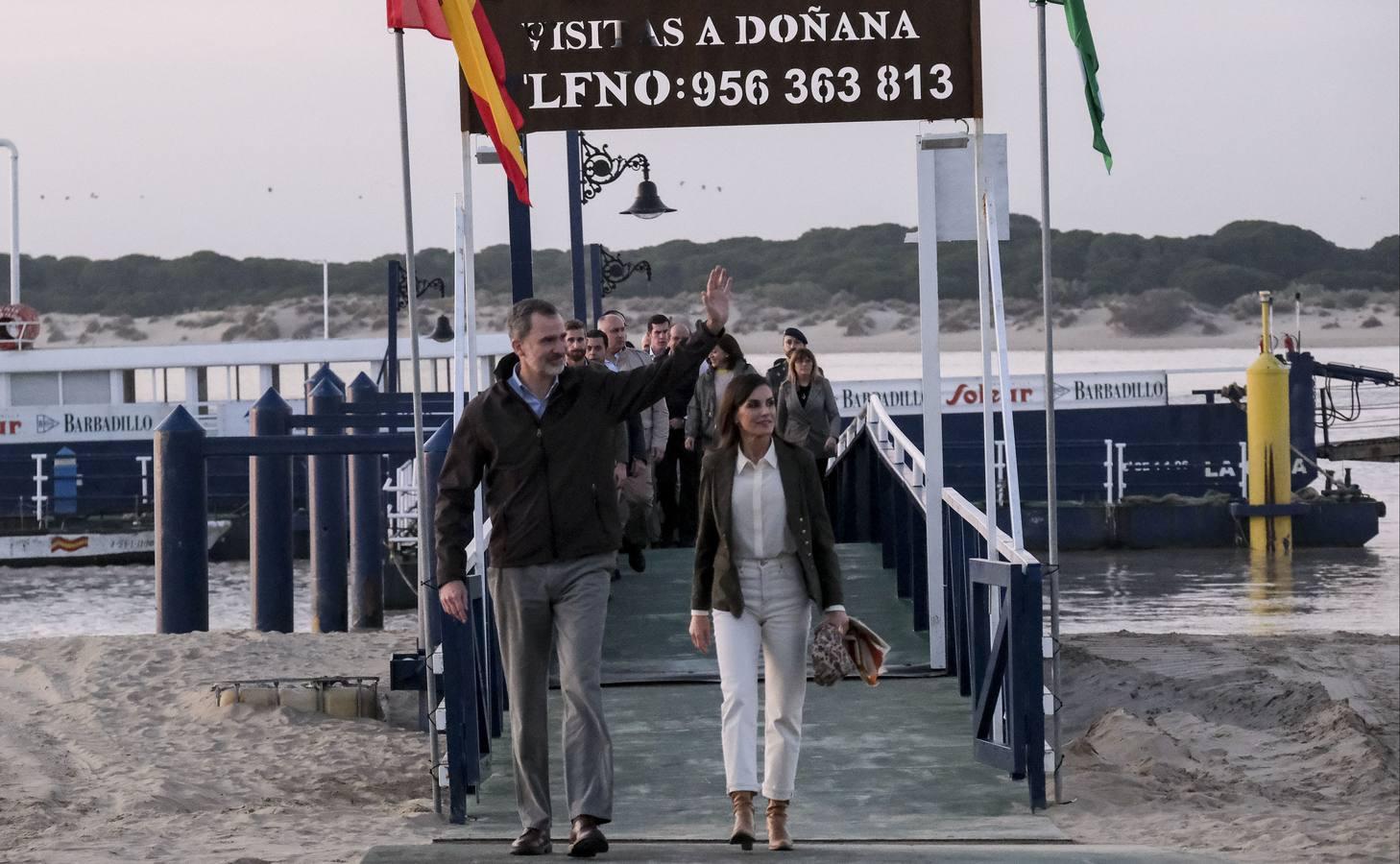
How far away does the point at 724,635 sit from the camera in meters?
6.44

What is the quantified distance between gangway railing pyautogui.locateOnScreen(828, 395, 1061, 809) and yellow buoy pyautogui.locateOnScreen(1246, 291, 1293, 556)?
54.6ft

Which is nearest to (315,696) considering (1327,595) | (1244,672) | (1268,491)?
(1244,672)

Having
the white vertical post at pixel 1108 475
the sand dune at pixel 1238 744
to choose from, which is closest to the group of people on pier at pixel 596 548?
the sand dune at pixel 1238 744

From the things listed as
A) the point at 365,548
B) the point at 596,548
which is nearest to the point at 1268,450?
the point at 365,548

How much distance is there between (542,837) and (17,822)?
319 cm

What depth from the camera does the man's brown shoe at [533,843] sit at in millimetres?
6309

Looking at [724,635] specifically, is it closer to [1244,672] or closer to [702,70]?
[702,70]

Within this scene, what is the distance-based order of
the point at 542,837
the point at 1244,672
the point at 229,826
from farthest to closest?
the point at 1244,672
the point at 229,826
the point at 542,837

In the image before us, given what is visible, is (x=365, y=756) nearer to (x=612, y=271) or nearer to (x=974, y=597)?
(x=974, y=597)

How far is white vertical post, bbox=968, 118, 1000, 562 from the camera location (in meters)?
8.17

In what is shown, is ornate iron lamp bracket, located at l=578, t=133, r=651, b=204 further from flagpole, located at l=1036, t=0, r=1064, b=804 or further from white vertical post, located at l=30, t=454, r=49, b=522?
white vertical post, located at l=30, t=454, r=49, b=522

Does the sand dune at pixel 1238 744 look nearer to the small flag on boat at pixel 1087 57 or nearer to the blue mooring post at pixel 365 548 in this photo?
the small flag on boat at pixel 1087 57

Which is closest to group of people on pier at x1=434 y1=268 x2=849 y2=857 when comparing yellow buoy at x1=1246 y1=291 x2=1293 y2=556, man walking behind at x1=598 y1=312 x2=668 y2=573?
man walking behind at x1=598 y1=312 x2=668 y2=573

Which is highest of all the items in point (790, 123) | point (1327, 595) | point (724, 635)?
point (790, 123)
